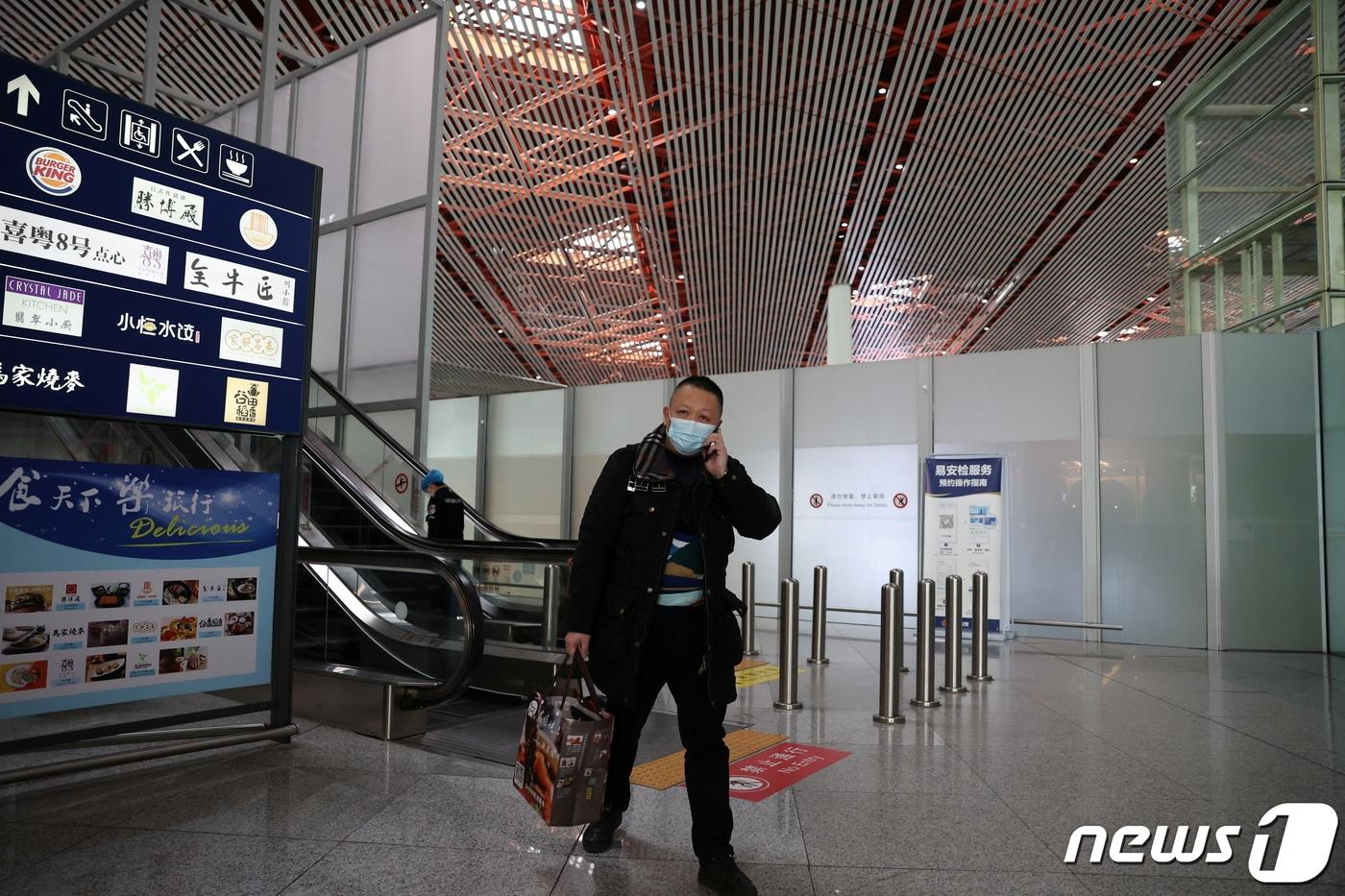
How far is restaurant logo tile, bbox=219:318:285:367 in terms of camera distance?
12.0 ft

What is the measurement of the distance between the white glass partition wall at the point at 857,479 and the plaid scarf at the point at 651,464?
7.33m

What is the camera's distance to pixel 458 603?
4.24 meters

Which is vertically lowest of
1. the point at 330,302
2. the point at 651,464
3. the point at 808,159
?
the point at 651,464

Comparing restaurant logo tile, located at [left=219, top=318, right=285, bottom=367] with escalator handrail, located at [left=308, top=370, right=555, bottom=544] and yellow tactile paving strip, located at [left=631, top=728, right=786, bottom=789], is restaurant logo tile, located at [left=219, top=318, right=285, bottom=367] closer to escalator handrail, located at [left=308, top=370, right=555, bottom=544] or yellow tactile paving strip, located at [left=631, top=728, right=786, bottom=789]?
yellow tactile paving strip, located at [left=631, top=728, right=786, bottom=789]

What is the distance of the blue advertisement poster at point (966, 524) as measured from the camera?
8.20 meters

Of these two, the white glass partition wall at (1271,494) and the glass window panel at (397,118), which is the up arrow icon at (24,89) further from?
the white glass partition wall at (1271,494)

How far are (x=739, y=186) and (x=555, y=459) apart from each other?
453cm

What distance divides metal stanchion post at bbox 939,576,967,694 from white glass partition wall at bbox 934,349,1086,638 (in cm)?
289

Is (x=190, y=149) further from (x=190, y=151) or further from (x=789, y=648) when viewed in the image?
(x=789, y=648)

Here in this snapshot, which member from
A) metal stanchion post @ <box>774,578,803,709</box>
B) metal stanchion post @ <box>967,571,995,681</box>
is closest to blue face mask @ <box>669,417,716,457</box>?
metal stanchion post @ <box>774,578,803,709</box>

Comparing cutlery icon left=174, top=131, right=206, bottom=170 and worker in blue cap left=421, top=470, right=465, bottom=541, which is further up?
cutlery icon left=174, top=131, right=206, bottom=170

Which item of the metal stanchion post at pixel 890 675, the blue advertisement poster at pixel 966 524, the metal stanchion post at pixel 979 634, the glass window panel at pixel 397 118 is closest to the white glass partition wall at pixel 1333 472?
the blue advertisement poster at pixel 966 524

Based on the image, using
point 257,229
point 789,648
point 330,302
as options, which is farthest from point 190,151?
point 330,302

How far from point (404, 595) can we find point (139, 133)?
8.04ft
